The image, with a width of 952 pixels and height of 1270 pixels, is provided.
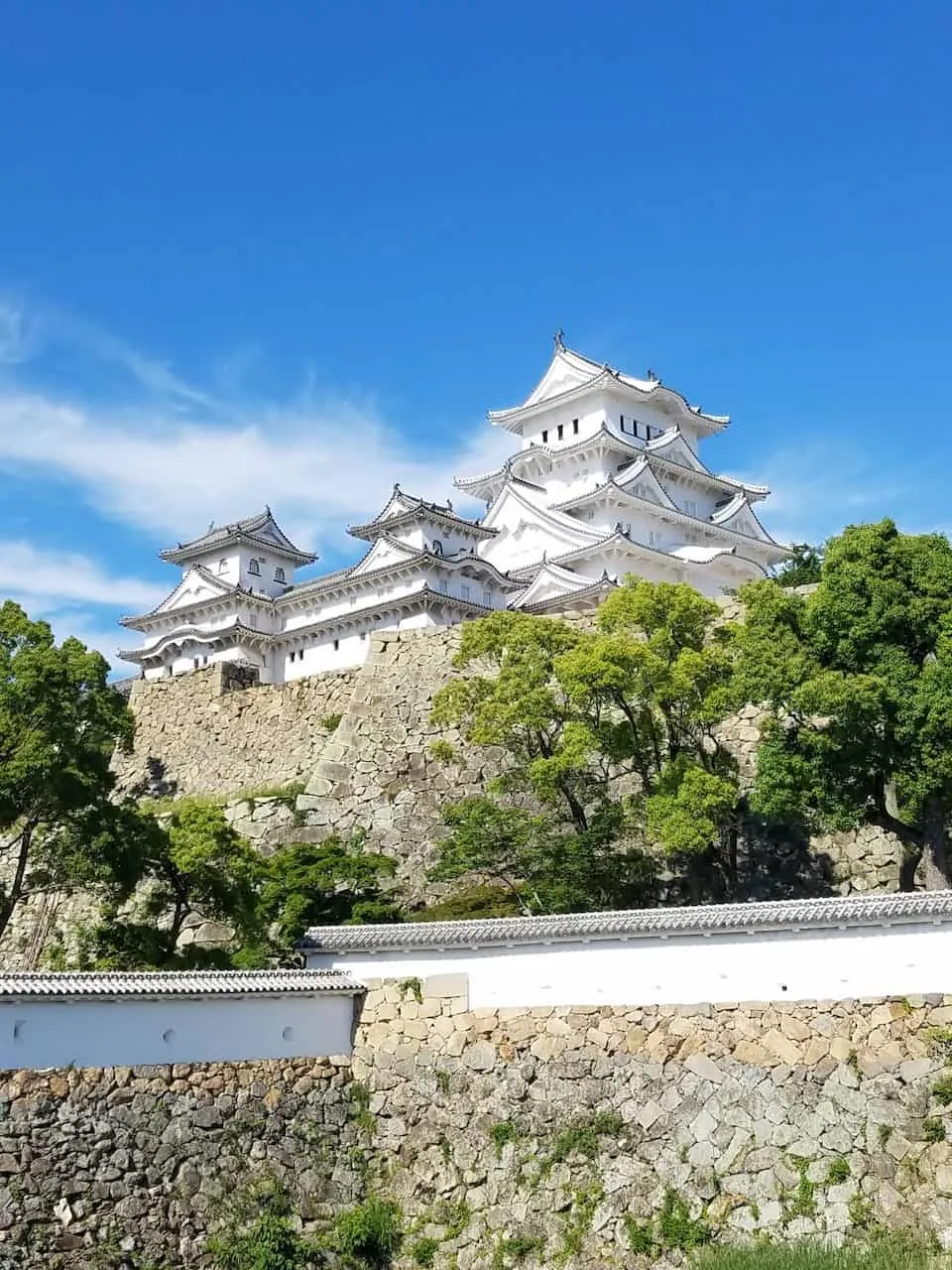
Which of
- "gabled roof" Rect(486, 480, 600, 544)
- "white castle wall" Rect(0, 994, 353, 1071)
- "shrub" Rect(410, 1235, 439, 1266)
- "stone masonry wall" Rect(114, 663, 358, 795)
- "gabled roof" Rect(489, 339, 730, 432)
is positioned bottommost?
"shrub" Rect(410, 1235, 439, 1266)

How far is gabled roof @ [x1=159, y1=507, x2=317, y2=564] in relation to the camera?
1476 inches

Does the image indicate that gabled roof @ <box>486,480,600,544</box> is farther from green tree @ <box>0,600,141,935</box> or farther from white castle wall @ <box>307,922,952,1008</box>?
white castle wall @ <box>307,922,952,1008</box>

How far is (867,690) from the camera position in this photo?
1526cm

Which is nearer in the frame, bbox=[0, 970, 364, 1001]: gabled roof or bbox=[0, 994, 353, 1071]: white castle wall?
bbox=[0, 994, 353, 1071]: white castle wall

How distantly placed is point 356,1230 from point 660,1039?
334 cm

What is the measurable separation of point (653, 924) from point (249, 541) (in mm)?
26752

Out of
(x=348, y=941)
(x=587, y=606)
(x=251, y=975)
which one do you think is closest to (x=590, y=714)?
(x=348, y=941)

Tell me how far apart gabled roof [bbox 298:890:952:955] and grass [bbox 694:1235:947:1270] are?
8.38 feet

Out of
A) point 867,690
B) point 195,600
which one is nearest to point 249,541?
point 195,600

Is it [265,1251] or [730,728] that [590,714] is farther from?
[265,1251]

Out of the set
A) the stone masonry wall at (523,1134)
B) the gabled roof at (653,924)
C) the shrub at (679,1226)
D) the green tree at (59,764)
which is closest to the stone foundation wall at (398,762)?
the green tree at (59,764)

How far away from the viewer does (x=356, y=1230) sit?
12383 mm

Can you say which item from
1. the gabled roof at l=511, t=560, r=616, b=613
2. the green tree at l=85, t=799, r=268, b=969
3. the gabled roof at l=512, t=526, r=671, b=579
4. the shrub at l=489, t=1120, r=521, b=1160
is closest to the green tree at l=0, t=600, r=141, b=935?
the green tree at l=85, t=799, r=268, b=969

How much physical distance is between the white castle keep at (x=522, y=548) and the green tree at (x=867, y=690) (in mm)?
13291
